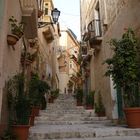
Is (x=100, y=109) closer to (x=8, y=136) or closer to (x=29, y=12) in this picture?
(x=29, y=12)

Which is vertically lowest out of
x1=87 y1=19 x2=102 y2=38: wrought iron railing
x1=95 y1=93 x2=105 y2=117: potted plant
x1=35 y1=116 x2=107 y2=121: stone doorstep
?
x1=35 y1=116 x2=107 y2=121: stone doorstep

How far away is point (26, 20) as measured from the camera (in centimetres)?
905

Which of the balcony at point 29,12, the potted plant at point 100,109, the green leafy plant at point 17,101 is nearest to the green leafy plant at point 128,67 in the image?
the green leafy plant at point 17,101

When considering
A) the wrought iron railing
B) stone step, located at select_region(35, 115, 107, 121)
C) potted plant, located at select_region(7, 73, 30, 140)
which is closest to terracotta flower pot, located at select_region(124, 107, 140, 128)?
potted plant, located at select_region(7, 73, 30, 140)

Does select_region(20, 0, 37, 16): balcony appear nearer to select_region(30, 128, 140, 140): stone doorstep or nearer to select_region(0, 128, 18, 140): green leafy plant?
select_region(30, 128, 140, 140): stone doorstep

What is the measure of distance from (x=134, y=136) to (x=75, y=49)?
94.1ft

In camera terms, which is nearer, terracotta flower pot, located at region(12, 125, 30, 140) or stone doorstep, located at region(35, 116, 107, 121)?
terracotta flower pot, located at region(12, 125, 30, 140)

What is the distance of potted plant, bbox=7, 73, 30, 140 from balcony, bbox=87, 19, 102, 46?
6.88 meters

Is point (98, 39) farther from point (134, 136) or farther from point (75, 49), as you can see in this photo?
point (75, 49)

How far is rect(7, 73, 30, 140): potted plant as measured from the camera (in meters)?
5.86

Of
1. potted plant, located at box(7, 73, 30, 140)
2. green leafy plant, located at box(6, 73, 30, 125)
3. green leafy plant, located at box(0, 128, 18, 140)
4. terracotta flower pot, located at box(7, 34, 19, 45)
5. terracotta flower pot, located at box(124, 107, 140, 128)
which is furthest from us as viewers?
terracotta flower pot, located at box(124, 107, 140, 128)

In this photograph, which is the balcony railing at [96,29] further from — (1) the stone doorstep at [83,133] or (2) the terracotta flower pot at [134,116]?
(1) the stone doorstep at [83,133]

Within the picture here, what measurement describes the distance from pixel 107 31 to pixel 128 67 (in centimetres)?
454

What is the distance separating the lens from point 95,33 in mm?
13422
